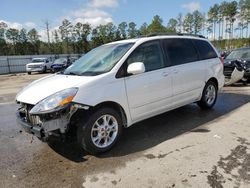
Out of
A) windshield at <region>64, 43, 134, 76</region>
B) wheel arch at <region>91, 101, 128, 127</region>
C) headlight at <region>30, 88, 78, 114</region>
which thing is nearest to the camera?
headlight at <region>30, 88, 78, 114</region>

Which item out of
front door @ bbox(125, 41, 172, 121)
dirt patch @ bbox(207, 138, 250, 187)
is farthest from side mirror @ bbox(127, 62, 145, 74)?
dirt patch @ bbox(207, 138, 250, 187)

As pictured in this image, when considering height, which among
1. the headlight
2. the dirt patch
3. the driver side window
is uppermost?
the driver side window

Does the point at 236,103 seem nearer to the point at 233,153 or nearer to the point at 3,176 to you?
the point at 233,153

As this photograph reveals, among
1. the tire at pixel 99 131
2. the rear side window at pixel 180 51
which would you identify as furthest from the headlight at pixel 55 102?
the rear side window at pixel 180 51

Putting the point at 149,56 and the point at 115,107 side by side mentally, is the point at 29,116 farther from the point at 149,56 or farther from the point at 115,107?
the point at 149,56

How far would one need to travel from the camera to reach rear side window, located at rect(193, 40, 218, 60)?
5755 mm

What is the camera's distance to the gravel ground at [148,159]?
309cm

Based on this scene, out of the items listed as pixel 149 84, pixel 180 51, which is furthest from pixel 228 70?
pixel 149 84

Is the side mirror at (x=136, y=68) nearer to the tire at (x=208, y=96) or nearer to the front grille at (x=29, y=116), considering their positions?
the front grille at (x=29, y=116)

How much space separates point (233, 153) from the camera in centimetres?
366

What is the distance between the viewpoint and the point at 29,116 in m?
3.71

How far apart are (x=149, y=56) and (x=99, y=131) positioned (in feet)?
5.68

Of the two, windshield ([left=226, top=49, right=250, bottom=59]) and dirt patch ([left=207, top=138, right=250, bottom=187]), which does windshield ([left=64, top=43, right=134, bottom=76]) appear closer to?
dirt patch ([left=207, top=138, right=250, bottom=187])

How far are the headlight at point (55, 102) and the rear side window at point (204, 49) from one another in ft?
11.4
